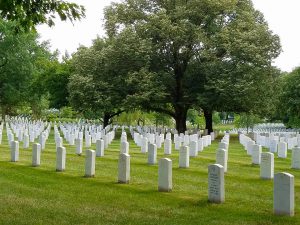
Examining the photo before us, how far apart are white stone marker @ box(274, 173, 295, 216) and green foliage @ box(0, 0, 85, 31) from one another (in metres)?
5.28

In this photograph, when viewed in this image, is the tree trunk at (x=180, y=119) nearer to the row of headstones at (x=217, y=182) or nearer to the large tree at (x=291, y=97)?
the large tree at (x=291, y=97)

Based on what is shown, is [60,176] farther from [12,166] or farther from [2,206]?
[2,206]

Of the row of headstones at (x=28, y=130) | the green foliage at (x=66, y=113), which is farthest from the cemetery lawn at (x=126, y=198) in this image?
the green foliage at (x=66, y=113)

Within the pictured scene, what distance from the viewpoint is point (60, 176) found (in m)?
12.0

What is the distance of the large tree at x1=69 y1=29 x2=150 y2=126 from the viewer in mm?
32656

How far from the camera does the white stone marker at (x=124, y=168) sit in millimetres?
10992

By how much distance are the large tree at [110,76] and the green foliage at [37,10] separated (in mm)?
21057

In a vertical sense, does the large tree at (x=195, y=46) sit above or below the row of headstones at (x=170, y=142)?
above

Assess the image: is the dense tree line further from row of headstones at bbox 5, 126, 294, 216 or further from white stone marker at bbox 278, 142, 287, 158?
row of headstones at bbox 5, 126, 294, 216

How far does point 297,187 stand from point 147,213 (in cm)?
470

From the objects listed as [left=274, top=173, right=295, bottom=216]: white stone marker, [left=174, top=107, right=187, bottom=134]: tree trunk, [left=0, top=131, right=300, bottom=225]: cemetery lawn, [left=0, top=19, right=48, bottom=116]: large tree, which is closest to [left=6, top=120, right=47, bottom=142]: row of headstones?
[left=0, top=131, right=300, bottom=225]: cemetery lawn

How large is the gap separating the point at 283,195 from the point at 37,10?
6.54m

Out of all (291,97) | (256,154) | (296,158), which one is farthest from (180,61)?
(296,158)

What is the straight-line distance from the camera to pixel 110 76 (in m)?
34.6
